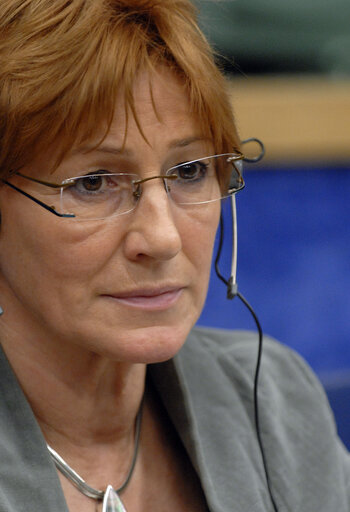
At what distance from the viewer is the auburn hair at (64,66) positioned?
4.14ft

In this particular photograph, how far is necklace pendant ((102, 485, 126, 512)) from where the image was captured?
142 centimetres

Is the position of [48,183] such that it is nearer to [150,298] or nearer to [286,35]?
[150,298]

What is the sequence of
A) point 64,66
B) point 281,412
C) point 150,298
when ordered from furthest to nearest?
point 281,412 → point 150,298 → point 64,66

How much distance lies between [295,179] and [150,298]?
1387 mm

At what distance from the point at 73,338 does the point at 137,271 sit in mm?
146

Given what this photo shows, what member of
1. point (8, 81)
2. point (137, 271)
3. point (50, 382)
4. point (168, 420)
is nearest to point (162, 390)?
point (168, 420)

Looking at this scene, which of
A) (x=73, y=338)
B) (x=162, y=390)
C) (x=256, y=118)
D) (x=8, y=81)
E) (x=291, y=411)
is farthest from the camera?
(x=256, y=118)

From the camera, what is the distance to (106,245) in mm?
1324

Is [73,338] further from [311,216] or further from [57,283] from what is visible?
[311,216]

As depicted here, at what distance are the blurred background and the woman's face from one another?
4.04 ft

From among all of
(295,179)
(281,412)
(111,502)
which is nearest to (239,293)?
(281,412)

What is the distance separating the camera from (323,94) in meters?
2.64

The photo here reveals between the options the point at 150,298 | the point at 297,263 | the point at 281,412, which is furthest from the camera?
the point at 297,263

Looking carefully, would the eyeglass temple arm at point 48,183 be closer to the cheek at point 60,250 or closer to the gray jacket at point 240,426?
the cheek at point 60,250
